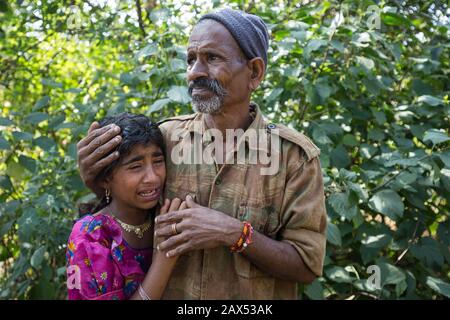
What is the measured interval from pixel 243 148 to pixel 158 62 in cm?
145

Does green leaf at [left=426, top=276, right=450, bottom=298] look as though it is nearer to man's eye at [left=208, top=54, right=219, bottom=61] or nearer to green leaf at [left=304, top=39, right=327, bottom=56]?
green leaf at [left=304, top=39, right=327, bottom=56]

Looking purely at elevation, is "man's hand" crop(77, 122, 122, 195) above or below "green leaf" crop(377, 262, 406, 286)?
above

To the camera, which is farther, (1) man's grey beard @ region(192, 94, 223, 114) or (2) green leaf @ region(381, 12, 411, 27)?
(2) green leaf @ region(381, 12, 411, 27)

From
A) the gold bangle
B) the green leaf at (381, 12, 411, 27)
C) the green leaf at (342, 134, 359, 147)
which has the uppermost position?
the green leaf at (381, 12, 411, 27)

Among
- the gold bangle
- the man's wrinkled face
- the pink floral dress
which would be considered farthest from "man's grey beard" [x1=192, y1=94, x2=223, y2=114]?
the gold bangle

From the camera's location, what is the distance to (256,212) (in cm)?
211

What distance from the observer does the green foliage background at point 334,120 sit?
10.2ft

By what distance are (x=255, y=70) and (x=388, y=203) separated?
45.2 inches

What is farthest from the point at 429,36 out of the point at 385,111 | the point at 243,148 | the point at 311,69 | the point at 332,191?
the point at 243,148

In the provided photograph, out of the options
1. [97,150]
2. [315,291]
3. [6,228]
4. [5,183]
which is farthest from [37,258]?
[315,291]

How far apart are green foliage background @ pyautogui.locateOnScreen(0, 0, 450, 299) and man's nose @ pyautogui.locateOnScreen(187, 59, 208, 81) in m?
0.73

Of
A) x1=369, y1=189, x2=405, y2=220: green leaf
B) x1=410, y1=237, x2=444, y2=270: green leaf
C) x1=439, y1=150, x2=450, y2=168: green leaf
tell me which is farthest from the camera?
x1=410, y1=237, x2=444, y2=270: green leaf

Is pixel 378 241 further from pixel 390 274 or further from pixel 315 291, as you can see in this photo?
pixel 315 291

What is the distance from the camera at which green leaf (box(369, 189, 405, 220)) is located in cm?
291
